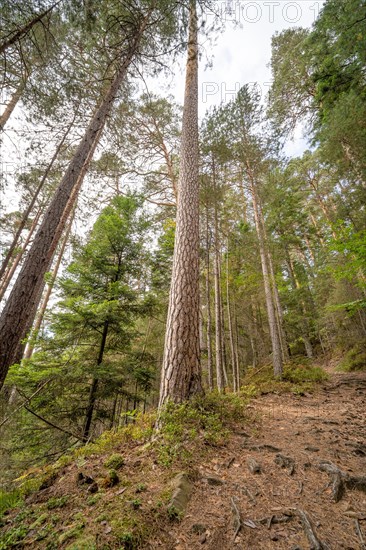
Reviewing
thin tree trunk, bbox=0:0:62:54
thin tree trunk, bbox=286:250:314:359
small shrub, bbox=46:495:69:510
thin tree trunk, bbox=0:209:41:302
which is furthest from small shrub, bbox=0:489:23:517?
thin tree trunk, bbox=286:250:314:359

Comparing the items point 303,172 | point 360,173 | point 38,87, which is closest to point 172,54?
point 38,87

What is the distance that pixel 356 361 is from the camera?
1138cm

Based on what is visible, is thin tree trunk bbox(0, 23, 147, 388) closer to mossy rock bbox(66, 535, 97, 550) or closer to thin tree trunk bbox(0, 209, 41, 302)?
mossy rock bbox(66, 535, 97, 550)

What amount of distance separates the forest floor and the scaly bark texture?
3.16ft

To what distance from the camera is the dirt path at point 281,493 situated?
1750 millimetres

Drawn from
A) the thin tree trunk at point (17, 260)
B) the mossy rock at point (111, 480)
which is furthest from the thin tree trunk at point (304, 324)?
the thin tree trunk at point (17, 260)

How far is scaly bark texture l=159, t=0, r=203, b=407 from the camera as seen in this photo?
3678 millimetres

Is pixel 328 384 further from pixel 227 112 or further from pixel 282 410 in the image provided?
pixel 227 112

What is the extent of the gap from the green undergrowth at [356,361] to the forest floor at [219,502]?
9.86m

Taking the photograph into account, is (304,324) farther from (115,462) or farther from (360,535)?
(115,462)

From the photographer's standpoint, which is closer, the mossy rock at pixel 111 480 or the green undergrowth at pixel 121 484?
the green undergrowth at pixel 121 484

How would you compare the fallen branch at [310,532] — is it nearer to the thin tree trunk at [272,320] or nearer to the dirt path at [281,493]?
the dirt path at [281,493]

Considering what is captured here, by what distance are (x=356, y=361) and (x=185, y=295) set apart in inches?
474

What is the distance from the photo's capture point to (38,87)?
719 cm
